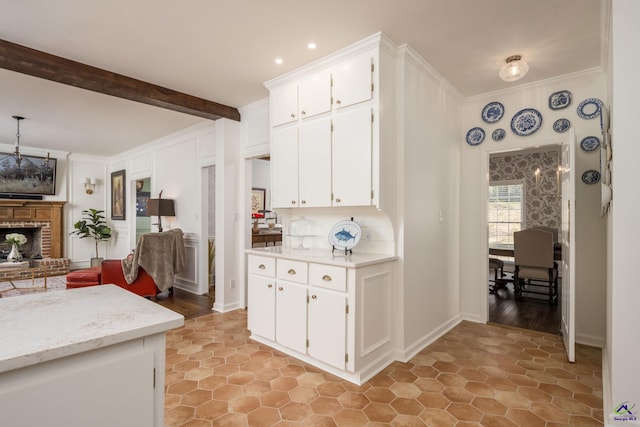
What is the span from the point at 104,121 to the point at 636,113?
5.90 m

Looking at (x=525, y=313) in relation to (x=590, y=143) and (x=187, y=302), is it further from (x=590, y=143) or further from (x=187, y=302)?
→ (x=187, y=302)

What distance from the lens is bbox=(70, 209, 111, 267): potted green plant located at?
7.46 metres

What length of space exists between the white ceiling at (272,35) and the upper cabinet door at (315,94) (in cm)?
19

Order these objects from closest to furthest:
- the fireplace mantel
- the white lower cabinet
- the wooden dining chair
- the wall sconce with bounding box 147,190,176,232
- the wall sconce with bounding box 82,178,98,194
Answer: the white lower cabinet → the wooden dining chair → the wall sconce with bounding box 147,190,176,232 → the fireplace mantel → the wall sconce with bounding box 82,178,98,194

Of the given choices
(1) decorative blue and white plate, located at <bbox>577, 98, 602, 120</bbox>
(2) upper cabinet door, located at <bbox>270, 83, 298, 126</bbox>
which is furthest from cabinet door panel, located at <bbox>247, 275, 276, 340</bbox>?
(1) decorative blue and white plate, located at <bbox>577, 98, 602, 120</bbox>

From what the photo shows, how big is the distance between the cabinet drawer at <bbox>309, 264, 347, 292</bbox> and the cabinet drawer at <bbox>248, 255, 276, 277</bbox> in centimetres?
48

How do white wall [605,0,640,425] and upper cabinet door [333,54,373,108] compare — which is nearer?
white wall [605,0,640,425]

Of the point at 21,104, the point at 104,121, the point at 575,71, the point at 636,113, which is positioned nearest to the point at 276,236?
the point at 104,121

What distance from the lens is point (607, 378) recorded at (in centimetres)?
227

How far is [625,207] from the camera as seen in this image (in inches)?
66.6

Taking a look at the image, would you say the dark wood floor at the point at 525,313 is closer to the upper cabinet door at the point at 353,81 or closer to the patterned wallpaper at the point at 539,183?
the patterned wallpaper at the point at 539,183

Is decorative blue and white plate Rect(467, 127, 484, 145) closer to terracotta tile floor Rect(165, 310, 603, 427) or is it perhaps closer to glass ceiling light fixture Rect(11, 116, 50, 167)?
terracotta tile floor Rect(165, 310, 603, 427)

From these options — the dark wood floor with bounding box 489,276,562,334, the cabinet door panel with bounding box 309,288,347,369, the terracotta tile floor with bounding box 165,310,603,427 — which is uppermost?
the cabinet door panel with bounding box 309,288,347,369

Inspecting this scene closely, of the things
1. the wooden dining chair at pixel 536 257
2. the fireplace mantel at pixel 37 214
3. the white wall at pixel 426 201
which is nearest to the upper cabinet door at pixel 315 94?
the white wall at pixel 426 201
